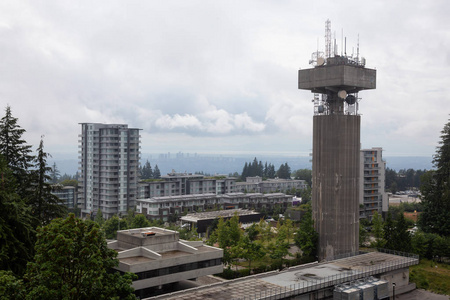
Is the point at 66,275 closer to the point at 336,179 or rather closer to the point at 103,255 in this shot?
the point at 103,255

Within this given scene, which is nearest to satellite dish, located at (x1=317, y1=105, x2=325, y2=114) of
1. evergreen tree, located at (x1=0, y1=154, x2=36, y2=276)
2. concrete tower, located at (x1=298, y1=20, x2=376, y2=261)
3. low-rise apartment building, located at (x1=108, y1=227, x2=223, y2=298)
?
concrete tower, located at (x1=298, y1=20, x2=376, y2=261)

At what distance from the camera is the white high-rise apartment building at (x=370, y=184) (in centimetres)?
9625

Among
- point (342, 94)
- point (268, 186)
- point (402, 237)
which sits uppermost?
point (342, 94)

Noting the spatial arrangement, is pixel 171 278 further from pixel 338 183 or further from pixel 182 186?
pixel 182 186

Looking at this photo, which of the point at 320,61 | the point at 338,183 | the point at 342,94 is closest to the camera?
the point at 342,94

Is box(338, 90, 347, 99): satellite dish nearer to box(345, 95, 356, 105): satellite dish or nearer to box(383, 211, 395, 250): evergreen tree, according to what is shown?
box(345, 95, 356, 105): satellite dish

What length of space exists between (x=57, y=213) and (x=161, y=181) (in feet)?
235

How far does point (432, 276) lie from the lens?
5697cm

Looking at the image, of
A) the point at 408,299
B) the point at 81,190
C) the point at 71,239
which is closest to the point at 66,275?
the point at 71,239

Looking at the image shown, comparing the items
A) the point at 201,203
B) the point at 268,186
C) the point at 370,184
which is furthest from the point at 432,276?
the point at 268,186

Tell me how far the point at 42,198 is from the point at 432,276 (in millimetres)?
Answer: 46702

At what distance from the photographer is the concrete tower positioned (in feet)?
191

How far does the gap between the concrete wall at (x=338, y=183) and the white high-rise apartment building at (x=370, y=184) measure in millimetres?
38447

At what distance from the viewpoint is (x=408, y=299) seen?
4916 centimetres
